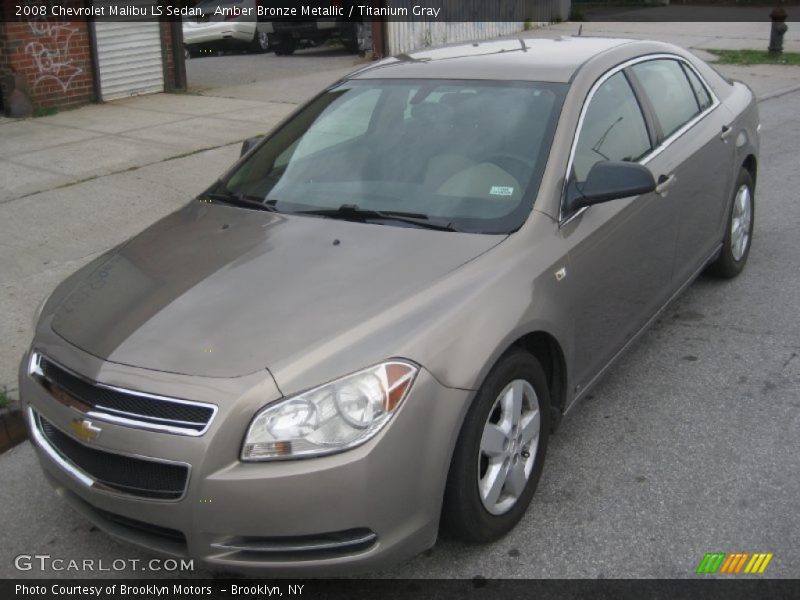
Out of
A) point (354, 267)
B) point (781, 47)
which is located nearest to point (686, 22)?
point (781, 47)

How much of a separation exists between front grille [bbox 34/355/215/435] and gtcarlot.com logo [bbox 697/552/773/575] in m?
1.76

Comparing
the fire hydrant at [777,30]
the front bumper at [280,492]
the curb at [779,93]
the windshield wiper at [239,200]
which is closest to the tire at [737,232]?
the windshield wiper at [239,200]

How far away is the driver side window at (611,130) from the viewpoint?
3986 mm

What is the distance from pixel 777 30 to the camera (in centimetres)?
1655

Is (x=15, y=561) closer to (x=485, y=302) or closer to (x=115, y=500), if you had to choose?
(x=115, y=500)

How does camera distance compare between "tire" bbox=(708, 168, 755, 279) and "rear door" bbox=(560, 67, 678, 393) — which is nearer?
"rear door" bbox=(560, 67, 678, 393)

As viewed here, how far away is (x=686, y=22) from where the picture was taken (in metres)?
23.0

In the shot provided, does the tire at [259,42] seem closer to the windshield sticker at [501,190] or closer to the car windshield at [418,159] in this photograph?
the car windshield at [418,159]

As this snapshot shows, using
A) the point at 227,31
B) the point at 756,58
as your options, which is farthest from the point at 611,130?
the point at 227,31

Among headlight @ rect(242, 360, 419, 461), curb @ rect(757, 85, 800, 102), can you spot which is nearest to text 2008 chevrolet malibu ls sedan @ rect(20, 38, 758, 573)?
headlight @ rect(242, 360, 419, 461)

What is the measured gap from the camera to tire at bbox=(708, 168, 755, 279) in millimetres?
5613

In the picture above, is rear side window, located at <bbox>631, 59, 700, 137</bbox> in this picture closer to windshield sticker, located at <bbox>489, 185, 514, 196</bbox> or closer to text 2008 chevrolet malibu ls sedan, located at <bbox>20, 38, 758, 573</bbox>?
text 2008 chevrolet malibu ls sedan, located at <bbox>20, 38, 758, 573</bbox>

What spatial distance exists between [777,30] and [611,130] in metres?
14.1

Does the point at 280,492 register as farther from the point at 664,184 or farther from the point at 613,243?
the point at 664,184
